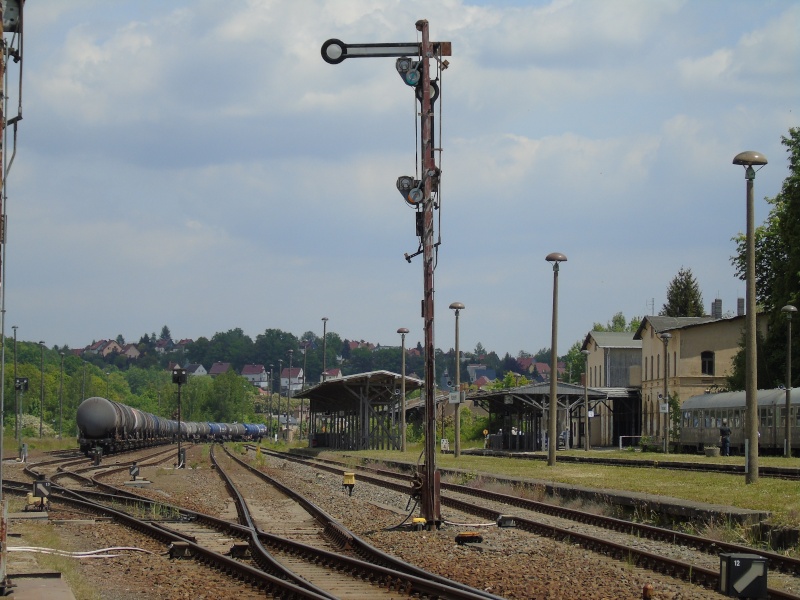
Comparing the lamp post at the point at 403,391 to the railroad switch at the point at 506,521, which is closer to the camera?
the railroad switch at the point at 506,521

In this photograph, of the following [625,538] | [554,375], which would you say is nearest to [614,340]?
[554,375]

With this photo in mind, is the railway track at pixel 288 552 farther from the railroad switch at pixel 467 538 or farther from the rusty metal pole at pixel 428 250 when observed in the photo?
the rusty metal pole at pixel 428 250

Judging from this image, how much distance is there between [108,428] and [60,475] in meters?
17.9

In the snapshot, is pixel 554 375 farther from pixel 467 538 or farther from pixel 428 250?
pixel 467 538

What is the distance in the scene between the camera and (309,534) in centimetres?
1834

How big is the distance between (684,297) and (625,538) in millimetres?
106095

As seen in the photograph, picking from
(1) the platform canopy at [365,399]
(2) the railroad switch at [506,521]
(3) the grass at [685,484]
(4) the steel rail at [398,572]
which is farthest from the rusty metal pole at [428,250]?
(1) the platform canopy at [365,399]

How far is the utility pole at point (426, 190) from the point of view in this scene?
18.6m

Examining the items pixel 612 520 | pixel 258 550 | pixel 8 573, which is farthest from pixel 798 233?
pixel 8 573

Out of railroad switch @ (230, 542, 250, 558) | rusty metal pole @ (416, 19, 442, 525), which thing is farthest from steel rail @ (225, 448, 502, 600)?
rusty metal pole @ (416, 19, 442, 525)

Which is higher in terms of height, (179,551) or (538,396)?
(538,396)

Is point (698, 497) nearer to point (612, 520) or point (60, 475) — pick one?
point (612, 520)

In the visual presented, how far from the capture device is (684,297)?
120 m

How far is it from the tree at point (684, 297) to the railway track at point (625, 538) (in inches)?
3778
